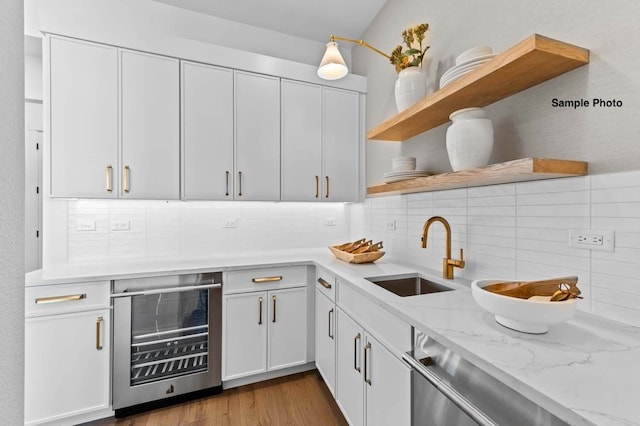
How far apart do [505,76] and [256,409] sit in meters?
2.24

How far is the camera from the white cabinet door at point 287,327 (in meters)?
2.07

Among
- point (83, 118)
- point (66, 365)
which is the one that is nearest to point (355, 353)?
point (66, 365)

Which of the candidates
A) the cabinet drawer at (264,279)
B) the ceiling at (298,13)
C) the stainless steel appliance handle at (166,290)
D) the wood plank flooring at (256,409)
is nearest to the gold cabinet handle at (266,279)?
the cabinet drawer at (264,279)

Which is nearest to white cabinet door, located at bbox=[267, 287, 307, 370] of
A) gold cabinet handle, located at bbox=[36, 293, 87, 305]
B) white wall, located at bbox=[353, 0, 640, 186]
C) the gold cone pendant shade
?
gold cabinet handle, located at bbox=[36, 293, 87, 305]

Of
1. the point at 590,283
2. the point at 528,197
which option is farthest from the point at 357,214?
the point at 590,283

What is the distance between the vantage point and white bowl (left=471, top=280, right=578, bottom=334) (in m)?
0.74

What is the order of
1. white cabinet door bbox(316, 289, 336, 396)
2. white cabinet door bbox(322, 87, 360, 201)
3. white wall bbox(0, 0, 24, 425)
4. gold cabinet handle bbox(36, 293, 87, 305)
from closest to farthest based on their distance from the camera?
white wall bbox(0, 0, 24, 425) < gold cabinet handle bbox(36, 293, 87, 305) < white cabinet door bbox(316, 289, 336, 396) < white cabinet door bbox(322, 87, 360, 201)

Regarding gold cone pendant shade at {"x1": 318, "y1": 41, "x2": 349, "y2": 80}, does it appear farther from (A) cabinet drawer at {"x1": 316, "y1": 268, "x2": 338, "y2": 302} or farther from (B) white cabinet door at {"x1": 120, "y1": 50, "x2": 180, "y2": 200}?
(A) cabinet drawer at {"x1": 316, "y1": 268, "x2": 338, "y2": 302}

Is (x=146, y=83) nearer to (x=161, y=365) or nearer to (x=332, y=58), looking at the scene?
(x=332, y=58)

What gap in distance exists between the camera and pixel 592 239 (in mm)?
987

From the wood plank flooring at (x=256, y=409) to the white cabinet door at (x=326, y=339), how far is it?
0.14 m

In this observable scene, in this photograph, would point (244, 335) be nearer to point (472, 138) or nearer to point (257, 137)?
point (257, 137)

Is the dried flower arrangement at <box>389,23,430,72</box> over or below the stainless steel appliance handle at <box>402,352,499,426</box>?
over

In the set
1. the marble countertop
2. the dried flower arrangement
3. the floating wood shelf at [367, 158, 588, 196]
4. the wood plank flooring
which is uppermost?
the dried flower arrangement
